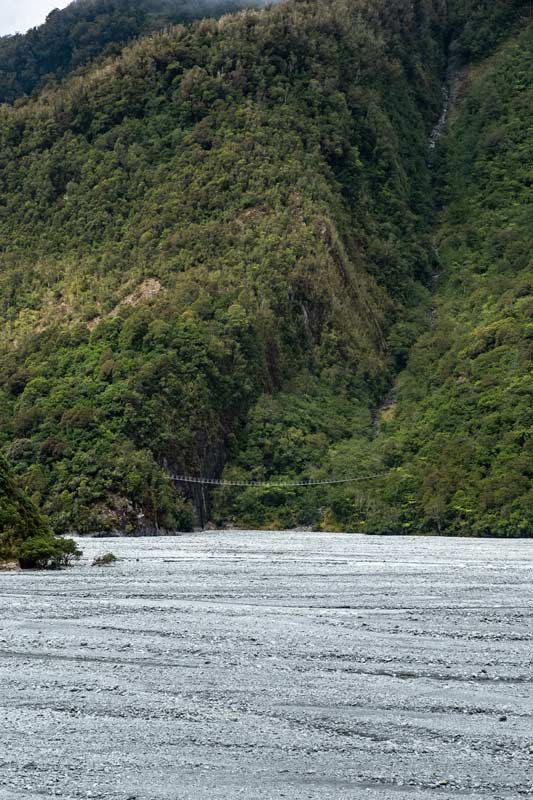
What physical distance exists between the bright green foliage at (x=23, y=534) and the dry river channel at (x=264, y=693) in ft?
26.0

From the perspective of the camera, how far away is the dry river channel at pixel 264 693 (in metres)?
17.4

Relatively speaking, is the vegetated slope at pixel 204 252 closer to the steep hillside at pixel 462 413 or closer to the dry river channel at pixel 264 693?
the steep hillside at pixel 462 413

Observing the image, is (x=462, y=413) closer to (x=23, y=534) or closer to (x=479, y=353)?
(x=479, y=353)

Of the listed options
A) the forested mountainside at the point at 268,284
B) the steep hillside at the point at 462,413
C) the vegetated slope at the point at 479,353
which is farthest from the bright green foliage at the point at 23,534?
the vegetated slope at the point at 479,353

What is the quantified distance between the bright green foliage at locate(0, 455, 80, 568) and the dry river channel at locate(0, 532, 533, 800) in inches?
312

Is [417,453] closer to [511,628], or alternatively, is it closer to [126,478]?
[126,478]

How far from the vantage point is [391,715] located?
67.8 ft

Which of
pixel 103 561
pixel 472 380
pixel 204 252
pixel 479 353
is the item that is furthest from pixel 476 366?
pixel 103 561

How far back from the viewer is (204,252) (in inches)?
5561

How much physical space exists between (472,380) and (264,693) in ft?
316

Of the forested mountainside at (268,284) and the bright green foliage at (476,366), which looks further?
the forested mountainside at (268,284)

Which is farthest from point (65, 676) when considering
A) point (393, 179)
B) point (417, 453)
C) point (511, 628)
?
point (393, 179)

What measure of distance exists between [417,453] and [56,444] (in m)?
34.2

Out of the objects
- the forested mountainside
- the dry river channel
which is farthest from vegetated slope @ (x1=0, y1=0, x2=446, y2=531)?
the dry river channel
